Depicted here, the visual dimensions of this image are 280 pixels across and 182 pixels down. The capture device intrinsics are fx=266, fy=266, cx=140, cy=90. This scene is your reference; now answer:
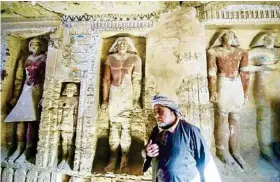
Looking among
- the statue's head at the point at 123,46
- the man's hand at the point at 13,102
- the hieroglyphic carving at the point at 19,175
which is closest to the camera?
the hieroglyphic carving at the point at 19,175

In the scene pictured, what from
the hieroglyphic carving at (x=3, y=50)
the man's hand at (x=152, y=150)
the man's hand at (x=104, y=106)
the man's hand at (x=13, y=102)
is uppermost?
the hieroglyphic carving at (x=3, y=50)

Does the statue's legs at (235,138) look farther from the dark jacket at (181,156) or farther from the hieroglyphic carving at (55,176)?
the hieroglyphic carving at (55,176)

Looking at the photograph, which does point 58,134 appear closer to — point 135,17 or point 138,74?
point 138,74

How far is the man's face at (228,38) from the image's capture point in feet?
12.3

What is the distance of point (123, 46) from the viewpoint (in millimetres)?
3861

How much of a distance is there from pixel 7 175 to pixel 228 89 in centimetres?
320

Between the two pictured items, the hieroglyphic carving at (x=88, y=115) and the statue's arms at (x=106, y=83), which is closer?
the hieroglyphic carving at (x=88, y=115)

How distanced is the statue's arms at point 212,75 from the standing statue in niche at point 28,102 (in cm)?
245

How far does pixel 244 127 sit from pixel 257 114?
252 mm

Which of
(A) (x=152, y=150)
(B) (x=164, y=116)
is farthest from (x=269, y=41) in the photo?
(A) (x=152, y=150)

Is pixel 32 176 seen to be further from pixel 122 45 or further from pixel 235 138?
pixel 235 138

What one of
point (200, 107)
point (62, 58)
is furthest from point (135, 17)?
point (200, 107)

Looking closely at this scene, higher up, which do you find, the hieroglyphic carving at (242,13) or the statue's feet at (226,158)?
the hieroglyphic carving at (242,13)

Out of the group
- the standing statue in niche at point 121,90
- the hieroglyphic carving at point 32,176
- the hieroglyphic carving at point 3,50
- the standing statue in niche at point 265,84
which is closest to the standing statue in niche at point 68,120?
the hieroglyphic carving at point 32,176
